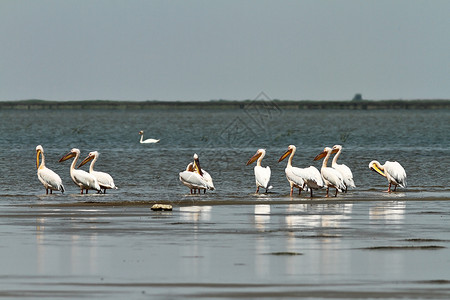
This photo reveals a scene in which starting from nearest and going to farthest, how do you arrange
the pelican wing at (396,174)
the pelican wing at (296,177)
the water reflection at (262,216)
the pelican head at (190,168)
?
the water reflection at (262,216) → the pelican wing at (296,177) → the pelican wing at (396,174) → the pelican head at (190,168)

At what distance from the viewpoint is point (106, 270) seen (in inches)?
436

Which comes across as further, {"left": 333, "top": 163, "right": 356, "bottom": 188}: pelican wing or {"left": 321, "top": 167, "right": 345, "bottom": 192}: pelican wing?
{"left": 333, "top": 163, "right": 356, "bottom": 188}: pelican wing

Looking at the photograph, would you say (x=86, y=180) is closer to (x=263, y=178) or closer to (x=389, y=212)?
(x=263, y=178)

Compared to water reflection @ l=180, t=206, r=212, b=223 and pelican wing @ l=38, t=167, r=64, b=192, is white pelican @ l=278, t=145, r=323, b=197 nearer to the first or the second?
water reflection @ l=180, t=206, r=212, b=223

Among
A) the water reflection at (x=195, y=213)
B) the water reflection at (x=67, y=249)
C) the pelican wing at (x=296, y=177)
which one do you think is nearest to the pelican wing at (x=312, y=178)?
the pelican wing at (x=296, y=177)

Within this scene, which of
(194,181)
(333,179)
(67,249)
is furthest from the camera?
(194,181)

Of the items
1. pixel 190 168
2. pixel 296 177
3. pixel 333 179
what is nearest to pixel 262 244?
pixel 333 179

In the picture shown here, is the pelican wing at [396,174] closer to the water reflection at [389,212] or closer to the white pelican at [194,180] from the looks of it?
the water reflection at [389,212]

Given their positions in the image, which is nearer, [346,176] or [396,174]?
[346,176]

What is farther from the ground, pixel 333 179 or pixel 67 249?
pixel 333 179

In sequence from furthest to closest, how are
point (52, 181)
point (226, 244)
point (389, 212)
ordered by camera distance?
point (52, 181), point (389, 212), point (226, 244)

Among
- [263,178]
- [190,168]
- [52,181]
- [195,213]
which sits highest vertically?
[190,168]

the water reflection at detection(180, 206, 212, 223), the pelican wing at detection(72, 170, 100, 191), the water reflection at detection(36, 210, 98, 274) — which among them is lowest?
the water reflection at detection(180, 206, 212, 223)

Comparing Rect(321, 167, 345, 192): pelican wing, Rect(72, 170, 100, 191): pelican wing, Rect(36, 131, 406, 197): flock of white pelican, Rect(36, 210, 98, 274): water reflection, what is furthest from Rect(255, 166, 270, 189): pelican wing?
Rect(36, 210, 98, 274): water reflection
